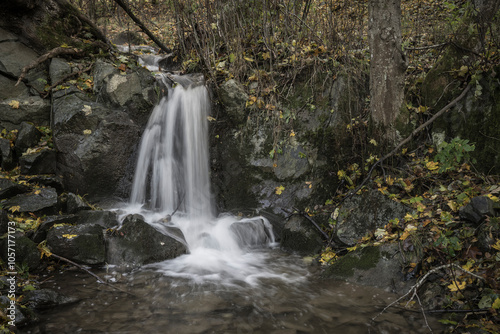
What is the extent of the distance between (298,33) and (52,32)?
542 centimetres

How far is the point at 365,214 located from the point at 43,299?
4008mm

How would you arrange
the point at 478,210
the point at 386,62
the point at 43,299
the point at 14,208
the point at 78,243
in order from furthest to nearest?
1. the point at 386,62
2. the point at 14,208
3. the point at 78,243
4. the point at 478,210
5. the point at 43,299

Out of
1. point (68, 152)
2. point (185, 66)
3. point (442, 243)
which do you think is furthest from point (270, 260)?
point (185, 66)

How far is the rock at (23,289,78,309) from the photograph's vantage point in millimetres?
3066

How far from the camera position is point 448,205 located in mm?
3789

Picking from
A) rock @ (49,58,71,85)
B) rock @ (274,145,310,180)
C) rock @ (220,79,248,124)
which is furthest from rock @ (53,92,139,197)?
rock @ (274,145,310,180)

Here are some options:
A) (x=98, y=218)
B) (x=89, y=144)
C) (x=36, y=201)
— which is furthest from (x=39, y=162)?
(x=98, y=218)

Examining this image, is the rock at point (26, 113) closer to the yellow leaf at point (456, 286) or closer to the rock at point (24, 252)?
the rock at point (24, 252)

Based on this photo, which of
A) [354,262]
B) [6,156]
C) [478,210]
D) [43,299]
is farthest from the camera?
[6,156]

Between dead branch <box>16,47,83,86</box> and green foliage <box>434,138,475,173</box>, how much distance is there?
7391 millimetres

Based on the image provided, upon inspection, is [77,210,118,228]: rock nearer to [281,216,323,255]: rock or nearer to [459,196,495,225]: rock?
[281,216,323,255]: rock

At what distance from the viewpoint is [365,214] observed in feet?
14.7

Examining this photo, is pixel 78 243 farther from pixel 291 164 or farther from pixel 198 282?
pixel 291 164

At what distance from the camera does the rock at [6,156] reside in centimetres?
528
